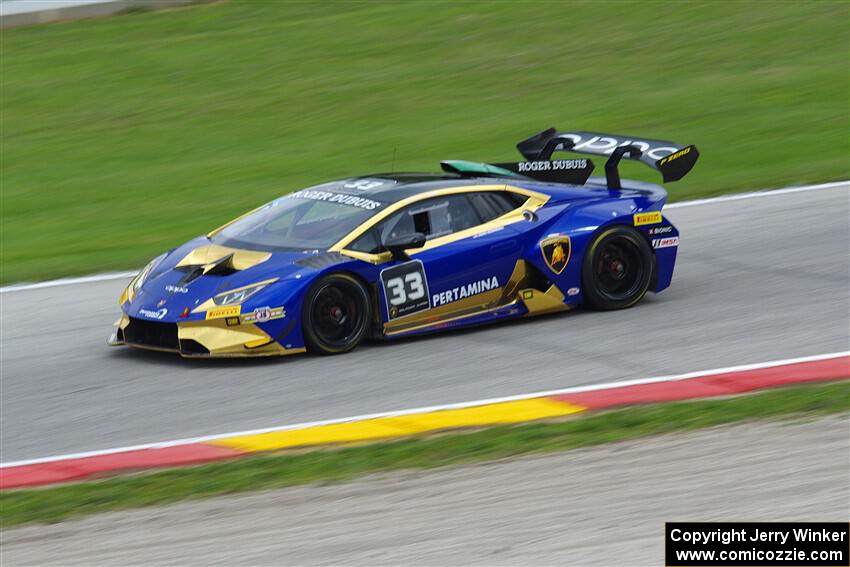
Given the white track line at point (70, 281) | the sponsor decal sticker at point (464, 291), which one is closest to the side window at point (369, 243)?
the sponsor decal sticker at point (464, 291)

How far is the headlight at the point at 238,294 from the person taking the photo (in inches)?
347

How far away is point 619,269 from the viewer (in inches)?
413

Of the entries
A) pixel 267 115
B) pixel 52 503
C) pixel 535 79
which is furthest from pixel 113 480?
pixel 535 79

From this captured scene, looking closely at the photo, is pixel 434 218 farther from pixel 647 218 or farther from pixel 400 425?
pixel 400 425

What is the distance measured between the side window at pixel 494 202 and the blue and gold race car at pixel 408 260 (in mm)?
11

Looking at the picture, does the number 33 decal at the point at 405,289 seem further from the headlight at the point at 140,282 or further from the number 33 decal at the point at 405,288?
the headlight at the point at 140,282

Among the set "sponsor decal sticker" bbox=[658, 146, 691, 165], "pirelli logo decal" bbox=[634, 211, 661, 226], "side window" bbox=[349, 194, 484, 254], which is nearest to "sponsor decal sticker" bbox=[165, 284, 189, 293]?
"side window" bbox=[349, 194, 484, 254]

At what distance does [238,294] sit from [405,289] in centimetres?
124

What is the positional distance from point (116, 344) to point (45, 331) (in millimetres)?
1291

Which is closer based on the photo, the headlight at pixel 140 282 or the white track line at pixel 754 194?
the headlight at pixel 140 282

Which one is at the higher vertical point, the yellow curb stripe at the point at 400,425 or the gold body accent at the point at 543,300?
the gold body accent at the point at 543,300

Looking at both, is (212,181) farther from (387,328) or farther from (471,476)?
(471,476)

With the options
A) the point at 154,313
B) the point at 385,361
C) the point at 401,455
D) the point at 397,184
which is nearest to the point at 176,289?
the point at 154,313

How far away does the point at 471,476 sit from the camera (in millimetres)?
6621
